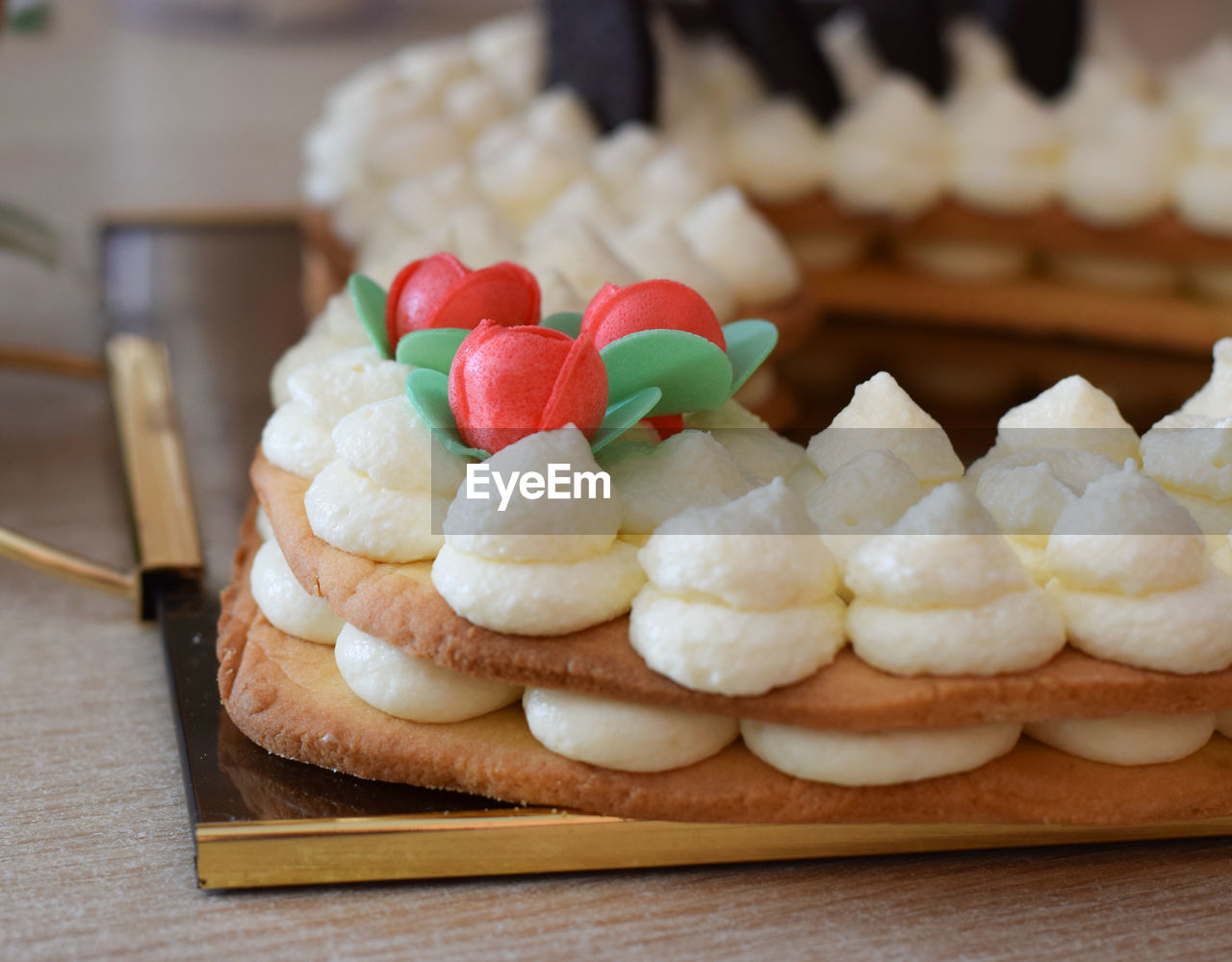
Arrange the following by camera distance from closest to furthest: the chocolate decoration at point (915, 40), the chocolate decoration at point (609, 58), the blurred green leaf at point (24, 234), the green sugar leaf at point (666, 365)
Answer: the green sugar leaf at point (666, 365)
the blurred green leaf at point (24, 234)
the chocolate decoration at point (609, 58)
the chocolate decoration at point (915, 40)

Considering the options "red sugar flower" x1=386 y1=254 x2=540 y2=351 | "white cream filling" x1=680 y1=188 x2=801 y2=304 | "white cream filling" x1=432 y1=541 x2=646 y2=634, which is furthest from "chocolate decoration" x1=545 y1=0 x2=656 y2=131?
"white cream filling" x1=432 y1=541 x2=646 y2=634

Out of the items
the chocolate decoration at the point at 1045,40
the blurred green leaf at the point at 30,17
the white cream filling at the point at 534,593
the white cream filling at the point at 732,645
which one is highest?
the blurred green leaf at the point at 30,17

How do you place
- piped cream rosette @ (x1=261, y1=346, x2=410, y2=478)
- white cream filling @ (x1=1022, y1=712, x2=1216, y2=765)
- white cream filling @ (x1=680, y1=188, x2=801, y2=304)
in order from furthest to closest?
1. white cream filling @ (x1=680, y1=188, x2=801, y2=304)
2. piped cream rosette @ (x1=261, y1=346, x2=410, y2=478)
3. white cream filling @ (x1=1022, y1=712, x2=1216, y2=765)

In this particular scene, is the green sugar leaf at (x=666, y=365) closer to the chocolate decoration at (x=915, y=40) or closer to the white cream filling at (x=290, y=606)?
the white cream filling at (x=290, y=606)

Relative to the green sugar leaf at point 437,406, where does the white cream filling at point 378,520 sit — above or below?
below

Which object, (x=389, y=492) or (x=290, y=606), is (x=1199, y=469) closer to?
(x=389, y=492)

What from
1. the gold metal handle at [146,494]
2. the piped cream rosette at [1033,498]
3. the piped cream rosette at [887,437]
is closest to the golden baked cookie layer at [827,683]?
the piped cream rosette at [1033,498]

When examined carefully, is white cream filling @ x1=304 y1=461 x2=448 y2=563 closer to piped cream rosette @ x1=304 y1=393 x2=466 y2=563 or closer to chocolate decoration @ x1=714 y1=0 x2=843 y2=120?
piped cream rosette @ x1=304 y1=393 x2=466 y2=563
